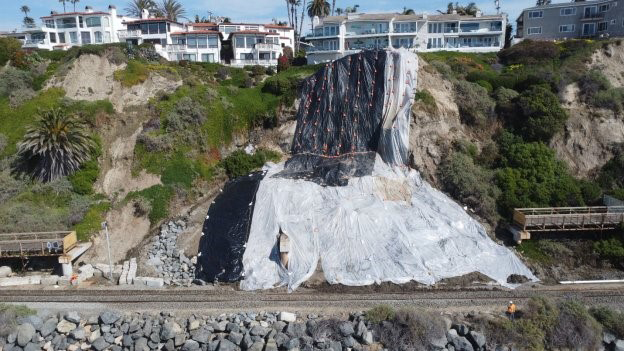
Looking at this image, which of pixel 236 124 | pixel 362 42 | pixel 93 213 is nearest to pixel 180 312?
pixel 93 213

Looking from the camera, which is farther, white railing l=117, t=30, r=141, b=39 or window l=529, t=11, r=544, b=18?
white railing l=117, t=30, r=141, b=39

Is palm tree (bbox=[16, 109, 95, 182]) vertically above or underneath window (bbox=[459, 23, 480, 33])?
underneath

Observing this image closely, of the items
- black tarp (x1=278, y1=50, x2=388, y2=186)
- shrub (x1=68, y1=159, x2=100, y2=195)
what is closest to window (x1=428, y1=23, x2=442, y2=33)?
black tarp (x1=278, y1=50, x2=388, y2=186)

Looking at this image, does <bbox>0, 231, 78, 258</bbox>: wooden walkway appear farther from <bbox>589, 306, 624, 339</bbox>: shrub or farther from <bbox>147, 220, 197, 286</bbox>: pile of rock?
<bbox>589, 306, 624, 339</bbox>: shrub

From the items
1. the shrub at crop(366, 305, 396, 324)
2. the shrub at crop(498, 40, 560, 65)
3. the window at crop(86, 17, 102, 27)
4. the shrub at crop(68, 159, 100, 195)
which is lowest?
the shrub at crop(366, 305, 396, 324)

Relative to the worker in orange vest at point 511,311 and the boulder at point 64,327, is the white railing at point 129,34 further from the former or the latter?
the worker in orange vest at point 511,311

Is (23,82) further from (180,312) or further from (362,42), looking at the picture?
(362,42)

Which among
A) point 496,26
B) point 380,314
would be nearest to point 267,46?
point 496,26
